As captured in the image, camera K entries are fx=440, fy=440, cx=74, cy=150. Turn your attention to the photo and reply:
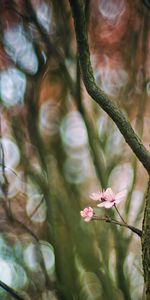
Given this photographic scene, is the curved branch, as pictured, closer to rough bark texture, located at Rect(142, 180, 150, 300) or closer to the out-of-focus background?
rough bark texture, located at Rect(142, 180, 150, 300)

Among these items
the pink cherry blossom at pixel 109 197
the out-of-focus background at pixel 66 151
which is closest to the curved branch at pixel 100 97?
the pink cherry blossom at pixel 109 197

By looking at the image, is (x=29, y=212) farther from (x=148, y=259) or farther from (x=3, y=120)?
(x=148, y=259)

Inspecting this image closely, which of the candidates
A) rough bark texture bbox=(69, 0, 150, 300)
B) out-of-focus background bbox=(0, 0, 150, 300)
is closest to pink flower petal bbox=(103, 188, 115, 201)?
rough bark texture bbox=(69, 0, 150, 300)

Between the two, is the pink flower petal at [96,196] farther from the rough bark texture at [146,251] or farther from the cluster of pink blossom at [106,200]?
the rough bark texture at [146,251]

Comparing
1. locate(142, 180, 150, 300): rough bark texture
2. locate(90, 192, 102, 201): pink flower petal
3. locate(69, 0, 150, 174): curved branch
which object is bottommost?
locate(142, 180, 150, 300): rough bark texture

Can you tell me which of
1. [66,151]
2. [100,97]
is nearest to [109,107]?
[100,97]

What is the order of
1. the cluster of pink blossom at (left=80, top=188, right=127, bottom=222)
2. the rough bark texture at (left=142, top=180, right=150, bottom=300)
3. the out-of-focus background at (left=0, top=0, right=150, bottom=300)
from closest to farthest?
the rough bark texture at (left=142, top=180, right=150, bottom=300) → the cluster of pink blossom at (left=80, top=188, right=127, bottom=222) → the out-of-focus background at (left=0, top=0, right=150, bottom=300)
